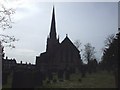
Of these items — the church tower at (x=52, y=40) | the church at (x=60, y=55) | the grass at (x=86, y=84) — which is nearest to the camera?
the grass at (x=86, y=84)

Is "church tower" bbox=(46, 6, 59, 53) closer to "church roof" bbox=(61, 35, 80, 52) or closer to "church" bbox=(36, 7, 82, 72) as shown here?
"church" bbox=(36, 7, 82, 72)

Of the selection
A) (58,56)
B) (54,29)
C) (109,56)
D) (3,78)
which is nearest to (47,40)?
(54,29)

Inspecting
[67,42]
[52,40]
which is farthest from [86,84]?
[52,40]

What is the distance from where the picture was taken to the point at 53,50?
75688 mm

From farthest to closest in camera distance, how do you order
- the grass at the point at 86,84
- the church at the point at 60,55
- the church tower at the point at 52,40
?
the church tower at the point at 52,40
the church at the point at 60,55
the grass at the point at 86,84

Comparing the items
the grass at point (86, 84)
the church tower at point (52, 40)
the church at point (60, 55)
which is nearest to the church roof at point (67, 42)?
the church at point (60, 55)

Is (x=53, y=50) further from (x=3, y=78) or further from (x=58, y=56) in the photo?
(x=3, y=78)

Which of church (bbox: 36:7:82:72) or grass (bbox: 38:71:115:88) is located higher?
church (bbox: 36:7:82:72)

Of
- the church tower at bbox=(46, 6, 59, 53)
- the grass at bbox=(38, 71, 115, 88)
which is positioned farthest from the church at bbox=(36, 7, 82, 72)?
the grass at bbox=(38, 71, 115, 88)

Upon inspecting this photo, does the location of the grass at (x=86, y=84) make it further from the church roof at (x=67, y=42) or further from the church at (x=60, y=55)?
the church roof at (x=67, y=42)

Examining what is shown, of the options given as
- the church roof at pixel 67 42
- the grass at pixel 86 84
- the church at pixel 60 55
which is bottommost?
the grass at pixel 86 84

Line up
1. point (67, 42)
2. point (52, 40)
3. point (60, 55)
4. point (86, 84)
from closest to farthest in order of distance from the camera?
point (86, 84) < point (60, 55) < point (67, 42) < point (52, 40)

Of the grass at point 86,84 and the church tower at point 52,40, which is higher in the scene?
the church tower at point 52,40

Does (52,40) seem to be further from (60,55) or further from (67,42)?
(60,55)
